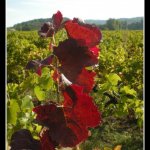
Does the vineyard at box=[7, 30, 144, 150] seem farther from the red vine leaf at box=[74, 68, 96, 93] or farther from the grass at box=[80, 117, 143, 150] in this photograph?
the red vine leaf at box=[74, 68, 96, 93]

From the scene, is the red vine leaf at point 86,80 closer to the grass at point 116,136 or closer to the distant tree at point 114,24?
the grass at point 116,136

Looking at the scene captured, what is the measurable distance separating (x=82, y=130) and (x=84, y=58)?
11 cm

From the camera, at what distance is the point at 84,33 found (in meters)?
0.55

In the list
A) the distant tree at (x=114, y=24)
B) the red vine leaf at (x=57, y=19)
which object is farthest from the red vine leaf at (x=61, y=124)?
the distant tree at (x=114, y=24)

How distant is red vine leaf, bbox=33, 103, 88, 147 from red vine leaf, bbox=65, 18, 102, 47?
0.35 ft

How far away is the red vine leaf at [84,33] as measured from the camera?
0.54 metres

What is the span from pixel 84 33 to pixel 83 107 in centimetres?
11

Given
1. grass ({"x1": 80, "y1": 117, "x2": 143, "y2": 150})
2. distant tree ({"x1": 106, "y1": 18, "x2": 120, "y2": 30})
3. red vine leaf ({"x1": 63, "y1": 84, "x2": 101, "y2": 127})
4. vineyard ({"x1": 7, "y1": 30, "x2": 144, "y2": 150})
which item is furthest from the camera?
distant tree ({"x1": 106, "y1": 18, "x2": 120, "y2": 30})

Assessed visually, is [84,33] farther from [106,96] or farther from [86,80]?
[106,96]

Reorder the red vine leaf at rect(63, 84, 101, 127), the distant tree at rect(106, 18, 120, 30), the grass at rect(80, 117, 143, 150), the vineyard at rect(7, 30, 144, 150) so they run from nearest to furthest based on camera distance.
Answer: the red vine leaf at rect(63, 84, 101, 127)
the vineyard at rect(7, 30, 144, 150)
the grass at rect(80, 117, 143, 150)
the distant tree at rect(106, 18, 120, 30)

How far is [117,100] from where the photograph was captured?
11.6 feet

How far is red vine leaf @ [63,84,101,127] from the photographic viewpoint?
1.74 ft

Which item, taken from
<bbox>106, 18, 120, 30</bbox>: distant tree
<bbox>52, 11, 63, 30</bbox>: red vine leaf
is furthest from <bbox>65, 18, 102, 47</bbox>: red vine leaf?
<bbox>106, 18, 120, 30</bbox>: distant tree
